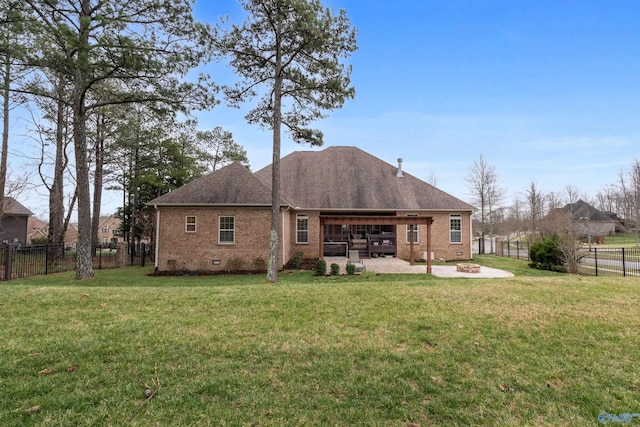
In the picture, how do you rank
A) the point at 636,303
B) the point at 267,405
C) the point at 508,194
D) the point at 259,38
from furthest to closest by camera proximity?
the point at 508,194
the point at 259,38
the point at 636,303
the point at 267,405

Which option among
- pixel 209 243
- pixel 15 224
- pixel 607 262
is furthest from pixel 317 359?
pixel 15 224

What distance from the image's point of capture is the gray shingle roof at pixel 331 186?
15867 mm

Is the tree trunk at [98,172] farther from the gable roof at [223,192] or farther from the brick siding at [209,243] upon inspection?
the brick siding at [209,243]

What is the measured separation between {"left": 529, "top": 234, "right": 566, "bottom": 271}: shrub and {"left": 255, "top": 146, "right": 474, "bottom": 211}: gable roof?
4328 millimetres

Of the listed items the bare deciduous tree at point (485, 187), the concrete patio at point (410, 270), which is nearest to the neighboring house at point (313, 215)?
the concrete patio at point (410, 270)

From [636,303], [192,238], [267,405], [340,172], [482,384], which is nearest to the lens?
[267,405]

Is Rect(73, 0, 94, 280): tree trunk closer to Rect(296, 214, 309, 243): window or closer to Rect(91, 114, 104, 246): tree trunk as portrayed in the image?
Rect(296, 214, 309, 243): window

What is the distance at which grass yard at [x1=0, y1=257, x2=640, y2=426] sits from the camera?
263cm

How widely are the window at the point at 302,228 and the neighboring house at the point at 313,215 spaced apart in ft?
0.19

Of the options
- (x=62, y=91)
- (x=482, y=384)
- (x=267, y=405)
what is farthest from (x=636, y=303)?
(x=62, y=91)

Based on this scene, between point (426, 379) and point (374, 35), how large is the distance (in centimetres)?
1285

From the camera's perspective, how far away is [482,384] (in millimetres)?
3094

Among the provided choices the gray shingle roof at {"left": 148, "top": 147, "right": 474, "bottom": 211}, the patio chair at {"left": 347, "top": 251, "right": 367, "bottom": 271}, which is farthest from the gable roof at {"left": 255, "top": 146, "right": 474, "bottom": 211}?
the patio chair at {"left": 347, "top": 251, "right": 367, "bottom": 271}

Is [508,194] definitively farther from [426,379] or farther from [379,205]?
[426,379]
